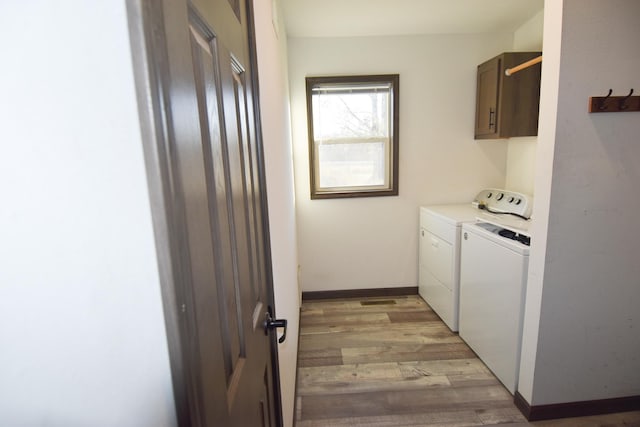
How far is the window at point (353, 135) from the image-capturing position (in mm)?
2828

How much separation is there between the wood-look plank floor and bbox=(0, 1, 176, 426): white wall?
166 cm

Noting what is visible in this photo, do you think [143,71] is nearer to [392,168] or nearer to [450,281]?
[450,281]

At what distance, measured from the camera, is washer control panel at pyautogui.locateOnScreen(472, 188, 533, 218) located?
7.53 ft

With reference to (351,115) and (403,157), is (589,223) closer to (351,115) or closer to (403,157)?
(403,157)

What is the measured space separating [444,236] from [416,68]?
62.4 inches

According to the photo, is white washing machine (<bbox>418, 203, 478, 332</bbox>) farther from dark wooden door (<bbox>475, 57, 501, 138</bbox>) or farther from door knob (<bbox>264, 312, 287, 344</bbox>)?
door knob (<bbox>264, 312, 287, 344</bbox>)

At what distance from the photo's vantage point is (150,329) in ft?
1.18

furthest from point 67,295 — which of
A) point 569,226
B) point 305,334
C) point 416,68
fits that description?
point 416,68

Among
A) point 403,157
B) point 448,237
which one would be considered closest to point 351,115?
point 403,157

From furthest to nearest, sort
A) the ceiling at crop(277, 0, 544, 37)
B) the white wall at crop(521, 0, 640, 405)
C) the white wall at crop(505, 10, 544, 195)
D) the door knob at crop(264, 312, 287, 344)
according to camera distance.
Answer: the white wall at crop(505, 10, 544, 195), the ceiling at crop(277, 0, 544, 37), the white wall at crop(521, 0, 640, 405), the door knob at crop(264, 312, 287, 344)

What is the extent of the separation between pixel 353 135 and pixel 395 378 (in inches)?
81.9

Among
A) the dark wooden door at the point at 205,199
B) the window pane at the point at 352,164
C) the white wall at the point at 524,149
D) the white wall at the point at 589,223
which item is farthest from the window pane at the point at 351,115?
the dark wooden door at the point at 205,199

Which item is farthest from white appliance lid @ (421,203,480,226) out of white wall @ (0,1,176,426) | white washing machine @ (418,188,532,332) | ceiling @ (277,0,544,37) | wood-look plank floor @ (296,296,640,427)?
white wall @ (0,1,176,426)

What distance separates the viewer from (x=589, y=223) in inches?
58.4
